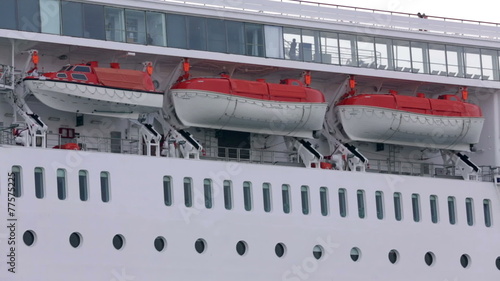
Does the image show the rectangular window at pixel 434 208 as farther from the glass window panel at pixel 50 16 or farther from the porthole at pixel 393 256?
the glass window panel at pixel 50 16

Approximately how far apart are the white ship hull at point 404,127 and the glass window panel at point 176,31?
6970 millimetres

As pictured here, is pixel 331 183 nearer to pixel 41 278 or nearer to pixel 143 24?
pixel 143 24

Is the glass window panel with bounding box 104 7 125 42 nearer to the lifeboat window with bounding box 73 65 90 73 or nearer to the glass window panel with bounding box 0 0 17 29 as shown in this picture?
the lifeboat window with bounding box 73 65 90 73

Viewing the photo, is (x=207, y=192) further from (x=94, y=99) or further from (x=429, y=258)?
(x=429, y=258)

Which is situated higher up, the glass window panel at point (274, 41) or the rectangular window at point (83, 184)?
the glass window panel at point (274, 41)

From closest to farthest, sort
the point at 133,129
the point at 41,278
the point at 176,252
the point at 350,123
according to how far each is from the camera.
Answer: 1. the point at 41,278
2. the point at 176,252
3. the point at 133,129
4. the point at 350,123

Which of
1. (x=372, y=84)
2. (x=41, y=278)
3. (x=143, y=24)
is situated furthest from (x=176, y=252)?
(x=372, y=84)

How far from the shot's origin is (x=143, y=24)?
48.1 metres

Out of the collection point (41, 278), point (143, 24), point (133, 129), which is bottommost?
point (41, 278)

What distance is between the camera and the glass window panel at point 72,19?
46438 mm

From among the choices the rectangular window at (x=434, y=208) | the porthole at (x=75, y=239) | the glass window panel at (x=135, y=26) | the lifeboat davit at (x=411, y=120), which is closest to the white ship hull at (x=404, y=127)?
the lifeboat davit at (x=411, y=120)

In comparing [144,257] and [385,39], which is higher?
[385,39]

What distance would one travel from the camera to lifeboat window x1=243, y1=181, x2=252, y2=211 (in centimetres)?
4759

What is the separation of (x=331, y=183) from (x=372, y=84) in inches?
231
